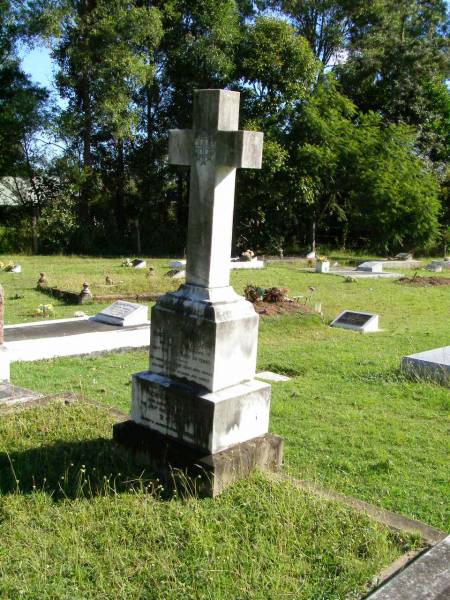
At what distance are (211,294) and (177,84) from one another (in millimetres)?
25556

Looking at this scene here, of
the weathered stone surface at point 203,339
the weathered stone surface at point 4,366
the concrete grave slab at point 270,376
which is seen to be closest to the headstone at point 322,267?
the concrete grave slab at point 270,376

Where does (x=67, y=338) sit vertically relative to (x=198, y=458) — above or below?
below

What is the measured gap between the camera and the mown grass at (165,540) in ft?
9.83

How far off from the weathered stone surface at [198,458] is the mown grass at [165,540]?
11cm

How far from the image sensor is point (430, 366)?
24.6 feet

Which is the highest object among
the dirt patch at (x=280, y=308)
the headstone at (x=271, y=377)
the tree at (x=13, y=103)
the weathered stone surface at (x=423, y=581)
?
the tree at (x=13, y=103)

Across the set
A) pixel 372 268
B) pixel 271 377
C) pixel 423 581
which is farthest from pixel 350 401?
pixel 372 268

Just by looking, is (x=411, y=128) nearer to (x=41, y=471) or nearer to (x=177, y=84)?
(x=177, y=84)

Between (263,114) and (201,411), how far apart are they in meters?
24.8

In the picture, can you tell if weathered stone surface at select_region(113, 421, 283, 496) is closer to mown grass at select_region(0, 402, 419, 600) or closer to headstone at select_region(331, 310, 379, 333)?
mown grass at select_region(0, 402, 419, 600)

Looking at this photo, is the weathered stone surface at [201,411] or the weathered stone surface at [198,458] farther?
the weathered stone surface at [201,411]

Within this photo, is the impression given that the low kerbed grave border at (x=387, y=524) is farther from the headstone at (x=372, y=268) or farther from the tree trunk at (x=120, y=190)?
the tree trunk at (x=120, y=190)

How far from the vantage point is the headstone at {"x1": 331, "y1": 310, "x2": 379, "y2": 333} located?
1127 cm

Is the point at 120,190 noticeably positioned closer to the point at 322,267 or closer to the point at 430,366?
the point at 322,267
